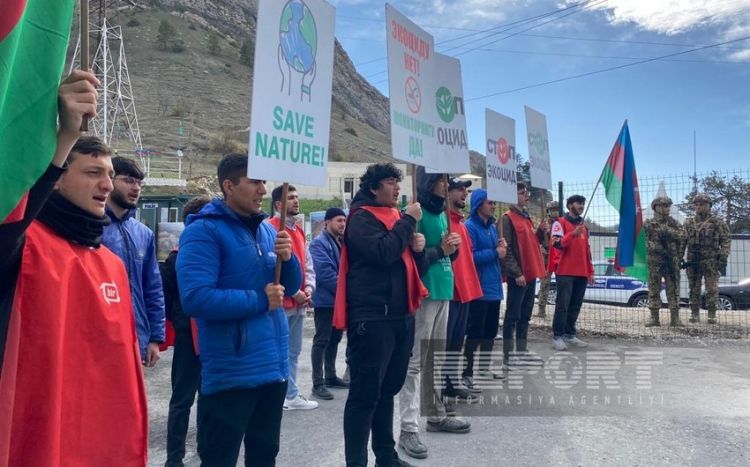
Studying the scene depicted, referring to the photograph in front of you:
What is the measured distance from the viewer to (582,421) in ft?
15.8

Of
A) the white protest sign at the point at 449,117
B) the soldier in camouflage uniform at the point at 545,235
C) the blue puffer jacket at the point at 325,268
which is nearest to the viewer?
the white protest sign at the point at 449,117

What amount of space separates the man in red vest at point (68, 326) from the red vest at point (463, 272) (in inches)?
129

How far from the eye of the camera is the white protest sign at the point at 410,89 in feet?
12.9

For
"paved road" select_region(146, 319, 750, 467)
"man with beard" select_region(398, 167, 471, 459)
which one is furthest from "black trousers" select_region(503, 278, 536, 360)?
"man with beard" select_region(398, 167, 471, 459)

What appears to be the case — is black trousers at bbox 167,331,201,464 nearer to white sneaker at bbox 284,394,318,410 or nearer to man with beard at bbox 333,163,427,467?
man with beard at bbox 333,163,427,467

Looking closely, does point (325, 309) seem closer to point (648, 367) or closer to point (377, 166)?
point (377, 166)

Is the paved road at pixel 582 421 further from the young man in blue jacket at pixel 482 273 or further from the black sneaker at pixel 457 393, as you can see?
the young man in blue jacket at pixel 482 273

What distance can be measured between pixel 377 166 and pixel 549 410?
115 inches

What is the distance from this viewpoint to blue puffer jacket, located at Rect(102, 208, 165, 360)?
11.2ft

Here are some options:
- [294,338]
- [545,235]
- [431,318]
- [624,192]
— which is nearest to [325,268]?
[294,338]

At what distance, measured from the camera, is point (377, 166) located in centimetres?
385

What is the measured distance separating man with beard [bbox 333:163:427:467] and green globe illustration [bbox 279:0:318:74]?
37.5 inches

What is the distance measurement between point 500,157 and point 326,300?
244 centimetres

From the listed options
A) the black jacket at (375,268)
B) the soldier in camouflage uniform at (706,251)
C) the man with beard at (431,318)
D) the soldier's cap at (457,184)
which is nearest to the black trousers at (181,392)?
the black jacket at (375,268)
